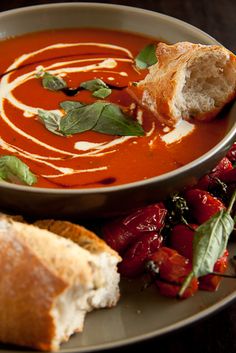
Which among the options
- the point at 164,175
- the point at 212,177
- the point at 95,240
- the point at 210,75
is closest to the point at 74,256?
the point at 95,240

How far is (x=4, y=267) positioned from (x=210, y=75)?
1.57m

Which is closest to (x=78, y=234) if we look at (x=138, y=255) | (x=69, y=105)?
(x=138, y=255)

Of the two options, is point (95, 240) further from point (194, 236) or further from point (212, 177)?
point (212, 177)

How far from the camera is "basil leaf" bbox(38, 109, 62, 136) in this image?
365 cm

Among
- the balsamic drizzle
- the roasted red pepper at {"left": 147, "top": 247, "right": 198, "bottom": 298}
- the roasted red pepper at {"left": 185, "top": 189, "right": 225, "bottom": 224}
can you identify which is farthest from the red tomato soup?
the roasted red pepper at {"left": 147, "top": 247, "right": 198, "bottom": 298}

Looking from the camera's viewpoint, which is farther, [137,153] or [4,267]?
[137,153]

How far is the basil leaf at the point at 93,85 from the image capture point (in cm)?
398

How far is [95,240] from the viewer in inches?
119

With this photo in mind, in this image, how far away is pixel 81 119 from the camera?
143 inches

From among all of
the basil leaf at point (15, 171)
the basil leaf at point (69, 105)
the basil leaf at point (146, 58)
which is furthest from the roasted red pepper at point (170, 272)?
the basil leaf at point (146, 58)

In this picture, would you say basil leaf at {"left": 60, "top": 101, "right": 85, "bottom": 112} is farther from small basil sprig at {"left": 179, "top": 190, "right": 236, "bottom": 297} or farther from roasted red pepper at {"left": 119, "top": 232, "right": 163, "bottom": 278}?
small basil sprig at {"left": 179, "top": 190, "right": 236, "bottom": 297}

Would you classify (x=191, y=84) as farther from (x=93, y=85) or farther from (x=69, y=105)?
(x=69, y=105)

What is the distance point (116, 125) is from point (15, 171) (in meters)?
0.62

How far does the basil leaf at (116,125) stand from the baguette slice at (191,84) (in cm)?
18
